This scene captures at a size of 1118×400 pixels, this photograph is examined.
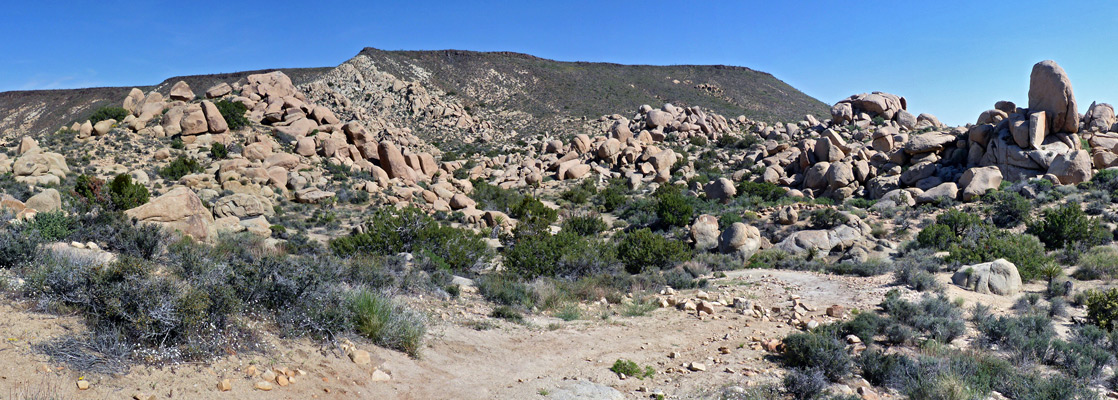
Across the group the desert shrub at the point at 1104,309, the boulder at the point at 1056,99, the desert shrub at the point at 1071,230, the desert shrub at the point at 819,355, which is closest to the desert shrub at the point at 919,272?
the desert shrub at the point at 1104,309

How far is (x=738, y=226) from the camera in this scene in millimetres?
18219

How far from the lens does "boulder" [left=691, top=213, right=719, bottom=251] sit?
19.2m

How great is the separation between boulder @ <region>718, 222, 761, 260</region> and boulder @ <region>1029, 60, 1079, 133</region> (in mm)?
18312

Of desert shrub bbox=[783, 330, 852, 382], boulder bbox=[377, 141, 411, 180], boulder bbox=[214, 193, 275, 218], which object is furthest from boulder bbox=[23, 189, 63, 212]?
boulder bbox=[377, 141, 411, 180]

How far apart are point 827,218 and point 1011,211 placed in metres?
5.93

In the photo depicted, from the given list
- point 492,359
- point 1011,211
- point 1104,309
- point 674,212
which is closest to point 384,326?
point 492,359

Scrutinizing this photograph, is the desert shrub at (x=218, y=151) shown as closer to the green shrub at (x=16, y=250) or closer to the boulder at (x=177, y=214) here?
the boulder at (x=177, y=214)

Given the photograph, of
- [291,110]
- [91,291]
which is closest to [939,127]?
[291,110]

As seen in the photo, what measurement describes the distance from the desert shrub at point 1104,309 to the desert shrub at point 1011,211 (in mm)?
10444

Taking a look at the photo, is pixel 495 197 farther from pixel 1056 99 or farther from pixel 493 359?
pixel 1056 99

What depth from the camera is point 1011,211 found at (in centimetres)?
1967

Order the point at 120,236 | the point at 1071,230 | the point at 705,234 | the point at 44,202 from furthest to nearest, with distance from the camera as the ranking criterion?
the point at 705,234, the point at 1071,230, the point at 44,202, the point at 120,236

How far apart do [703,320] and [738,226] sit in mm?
8065

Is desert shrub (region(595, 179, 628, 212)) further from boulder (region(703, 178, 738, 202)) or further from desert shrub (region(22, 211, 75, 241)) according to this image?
desert shrub (region(22, 211, 75, 241))
